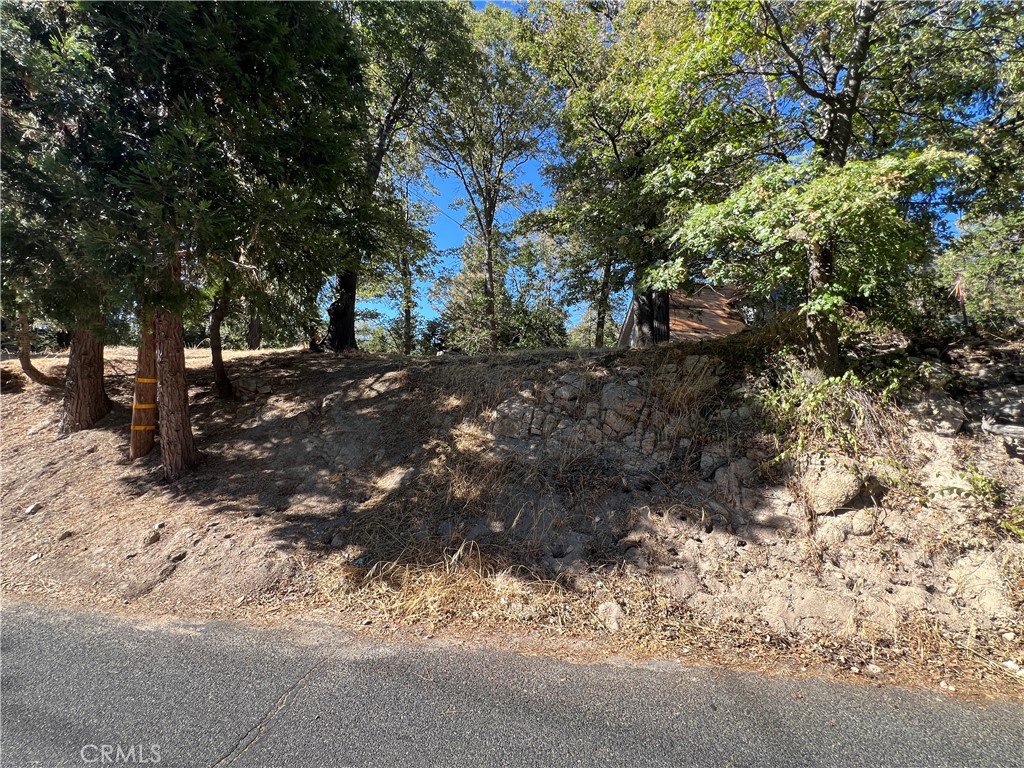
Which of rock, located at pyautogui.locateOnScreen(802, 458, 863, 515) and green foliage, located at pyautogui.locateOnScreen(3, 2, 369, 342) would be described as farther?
green foliage, located at pyautogui.locateOnScreen(3, 2, 369, 342)

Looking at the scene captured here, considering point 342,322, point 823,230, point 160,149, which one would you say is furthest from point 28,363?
point 823,230

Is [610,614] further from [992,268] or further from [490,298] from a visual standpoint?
[992,268]

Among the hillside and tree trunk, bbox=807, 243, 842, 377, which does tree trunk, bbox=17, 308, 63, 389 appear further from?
tree trunk, bbox=807, 243, 842, 377

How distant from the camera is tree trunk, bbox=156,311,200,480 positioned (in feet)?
18.4

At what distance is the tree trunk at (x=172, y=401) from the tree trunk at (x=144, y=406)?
0.50 metres

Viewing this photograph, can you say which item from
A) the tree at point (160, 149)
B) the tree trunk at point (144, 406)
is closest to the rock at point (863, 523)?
the tree at point (160, 149)

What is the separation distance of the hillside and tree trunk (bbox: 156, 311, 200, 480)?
0.97 feet

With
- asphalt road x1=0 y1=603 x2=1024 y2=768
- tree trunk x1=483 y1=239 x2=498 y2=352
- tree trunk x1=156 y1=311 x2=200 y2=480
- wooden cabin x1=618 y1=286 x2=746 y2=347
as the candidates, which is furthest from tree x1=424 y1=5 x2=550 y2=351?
asphalt road x1=0 y1=603 x2=1024 y2=768

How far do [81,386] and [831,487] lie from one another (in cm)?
971

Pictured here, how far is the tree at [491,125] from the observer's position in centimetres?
1191

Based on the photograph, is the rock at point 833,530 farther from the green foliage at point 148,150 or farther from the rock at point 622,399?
the green foliage at point 148,150

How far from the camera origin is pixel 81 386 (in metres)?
6.95

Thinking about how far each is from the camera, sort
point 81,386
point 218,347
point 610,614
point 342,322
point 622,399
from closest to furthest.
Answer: point 610,614
point 622,399
point 81,386
point 218,347
point 342,322

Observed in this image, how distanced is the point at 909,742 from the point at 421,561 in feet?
10.8
